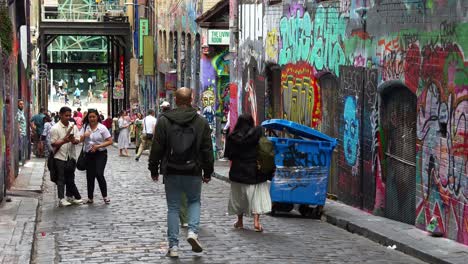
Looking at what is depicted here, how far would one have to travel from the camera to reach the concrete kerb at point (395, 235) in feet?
40.1

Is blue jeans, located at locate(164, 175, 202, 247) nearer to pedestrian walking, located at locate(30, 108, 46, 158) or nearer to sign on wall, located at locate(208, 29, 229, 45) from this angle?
pedestrian walking, located at locate(30, 108, 46, 158)

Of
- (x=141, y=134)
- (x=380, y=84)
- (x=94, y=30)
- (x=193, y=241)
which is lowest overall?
(x=141, y=134)

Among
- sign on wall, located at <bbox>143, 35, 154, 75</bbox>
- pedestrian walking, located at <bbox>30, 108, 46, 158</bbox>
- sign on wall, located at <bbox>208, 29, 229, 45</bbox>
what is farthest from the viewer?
sign on wall, located at <bbox>143, 35, 154, 75</bbox>

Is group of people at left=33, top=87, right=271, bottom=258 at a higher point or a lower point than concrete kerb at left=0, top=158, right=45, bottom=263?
higher

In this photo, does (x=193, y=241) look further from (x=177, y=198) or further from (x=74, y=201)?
(x=74, y=201)

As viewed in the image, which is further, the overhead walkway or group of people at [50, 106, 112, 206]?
the overhead walkway

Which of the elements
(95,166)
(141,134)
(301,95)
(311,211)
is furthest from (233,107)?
(311,211)

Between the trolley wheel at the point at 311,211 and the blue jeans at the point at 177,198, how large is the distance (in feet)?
16.9

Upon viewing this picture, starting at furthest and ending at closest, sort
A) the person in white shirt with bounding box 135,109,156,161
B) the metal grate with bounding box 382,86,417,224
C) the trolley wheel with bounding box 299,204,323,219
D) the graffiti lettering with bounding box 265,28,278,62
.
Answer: the person in white shirt with bounding box 135,109,156,161 < the graffiti lettering with bounding box 265,28,278,62 < the trolley wheel with bounding box 299,204,323,219 < the metal grate with bounding box 382,86,417,224

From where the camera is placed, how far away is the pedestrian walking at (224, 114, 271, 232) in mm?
14695

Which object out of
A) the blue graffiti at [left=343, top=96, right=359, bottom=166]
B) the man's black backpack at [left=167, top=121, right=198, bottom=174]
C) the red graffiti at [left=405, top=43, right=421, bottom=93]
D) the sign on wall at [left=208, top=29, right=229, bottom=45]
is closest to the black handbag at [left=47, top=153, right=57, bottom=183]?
the blue graffiti at [left=343, top=96, right=359, bottom=166]

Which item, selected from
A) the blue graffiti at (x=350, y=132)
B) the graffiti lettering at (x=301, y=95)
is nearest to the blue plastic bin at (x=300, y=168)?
the blue graffiti at (x=350, y=132)

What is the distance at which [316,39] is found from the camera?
2066cm

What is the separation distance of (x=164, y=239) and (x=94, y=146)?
462cm
